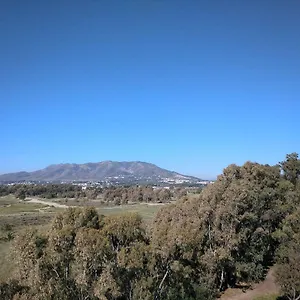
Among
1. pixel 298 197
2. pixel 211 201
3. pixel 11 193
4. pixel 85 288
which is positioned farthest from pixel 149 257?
pixel 11 193

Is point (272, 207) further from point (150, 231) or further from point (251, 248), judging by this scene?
point (150, 231)

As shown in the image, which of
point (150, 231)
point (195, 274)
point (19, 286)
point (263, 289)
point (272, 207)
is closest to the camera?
point (19, 286)

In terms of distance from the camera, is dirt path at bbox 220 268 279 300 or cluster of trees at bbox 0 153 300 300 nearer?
cluster of trees at bbox 0 153 300 300

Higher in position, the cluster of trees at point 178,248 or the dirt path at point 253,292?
the cluster of trees at point 178,248

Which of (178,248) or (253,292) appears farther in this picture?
(253,292)

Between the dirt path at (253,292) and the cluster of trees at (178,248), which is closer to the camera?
the cluster of trees at (178,248)

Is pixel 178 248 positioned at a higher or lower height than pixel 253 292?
higher

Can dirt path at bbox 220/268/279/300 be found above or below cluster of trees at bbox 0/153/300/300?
below

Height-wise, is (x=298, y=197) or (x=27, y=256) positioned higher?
(x=298, y=197)
